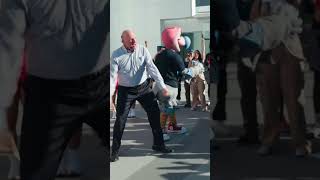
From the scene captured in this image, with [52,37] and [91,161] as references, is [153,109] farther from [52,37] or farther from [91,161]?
[52,37]

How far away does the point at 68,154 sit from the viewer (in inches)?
98.1

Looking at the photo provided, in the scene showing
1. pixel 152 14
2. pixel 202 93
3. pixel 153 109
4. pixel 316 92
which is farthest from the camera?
pixel 202 93

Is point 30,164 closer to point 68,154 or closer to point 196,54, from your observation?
point 68,154

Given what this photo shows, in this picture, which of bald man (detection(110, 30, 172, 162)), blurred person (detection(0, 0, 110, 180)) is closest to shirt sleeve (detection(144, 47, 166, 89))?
bald man (detection(110, 30, 172, 162))

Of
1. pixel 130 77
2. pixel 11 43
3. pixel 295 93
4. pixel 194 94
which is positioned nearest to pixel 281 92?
pixel 295 93

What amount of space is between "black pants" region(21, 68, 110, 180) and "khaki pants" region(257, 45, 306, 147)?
87 centimetres

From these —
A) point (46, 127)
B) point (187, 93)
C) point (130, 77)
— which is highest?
point (130, 77)

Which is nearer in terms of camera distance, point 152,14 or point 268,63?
point 268,63

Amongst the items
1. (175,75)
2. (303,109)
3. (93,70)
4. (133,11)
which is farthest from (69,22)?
(175,75)

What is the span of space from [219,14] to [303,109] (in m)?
0.67

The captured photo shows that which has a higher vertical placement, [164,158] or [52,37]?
[52,37]

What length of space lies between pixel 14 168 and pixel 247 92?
1385mm

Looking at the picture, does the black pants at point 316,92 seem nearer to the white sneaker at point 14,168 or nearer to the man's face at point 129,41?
the white sneaker at point 14,168

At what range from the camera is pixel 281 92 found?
2.36 m
